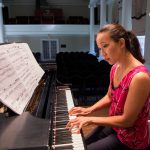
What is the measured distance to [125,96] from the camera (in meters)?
1.69

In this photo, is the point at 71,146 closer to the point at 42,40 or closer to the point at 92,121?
the point at 92,121

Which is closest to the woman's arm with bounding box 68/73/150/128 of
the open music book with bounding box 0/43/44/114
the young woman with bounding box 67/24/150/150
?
→ the young woman with bounding box 67/24/150/150

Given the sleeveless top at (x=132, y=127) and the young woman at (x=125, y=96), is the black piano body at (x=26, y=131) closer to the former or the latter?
the young woman at (x=125, y=96)

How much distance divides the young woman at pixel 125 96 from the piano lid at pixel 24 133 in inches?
9.9

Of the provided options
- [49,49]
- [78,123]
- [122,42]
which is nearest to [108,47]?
[122,42]

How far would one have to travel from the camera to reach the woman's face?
166 centimetres

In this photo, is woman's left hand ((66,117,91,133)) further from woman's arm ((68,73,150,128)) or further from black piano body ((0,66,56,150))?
black piano body ((0,66,56,150))

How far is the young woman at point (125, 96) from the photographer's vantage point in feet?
5.17

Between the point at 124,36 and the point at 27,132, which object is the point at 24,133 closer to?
the point at 27,132

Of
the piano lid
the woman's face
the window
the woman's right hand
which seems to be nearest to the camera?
the piano lid

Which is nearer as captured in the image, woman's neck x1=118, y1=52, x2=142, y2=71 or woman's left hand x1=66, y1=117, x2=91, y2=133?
woman's left hand x1=66, y1=117, x2=91, y2=133

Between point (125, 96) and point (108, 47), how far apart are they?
1.18 feet

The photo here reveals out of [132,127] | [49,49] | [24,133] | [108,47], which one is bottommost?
[49,49]

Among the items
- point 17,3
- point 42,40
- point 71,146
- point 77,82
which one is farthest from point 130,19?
point 17,3
